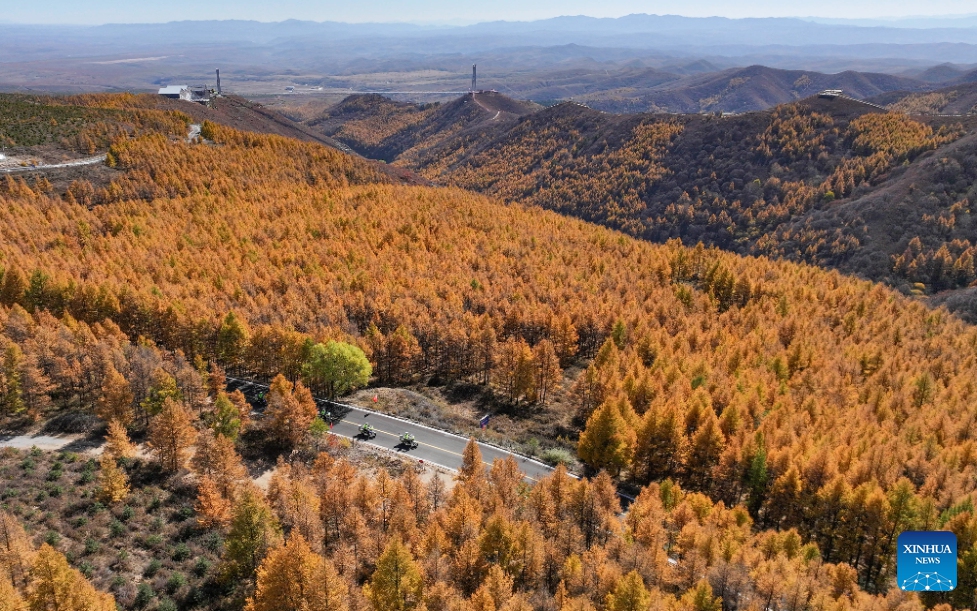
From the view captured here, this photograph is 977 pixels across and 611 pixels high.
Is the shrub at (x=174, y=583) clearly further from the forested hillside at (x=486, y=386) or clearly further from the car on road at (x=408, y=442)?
the car on road at (x=408, y=442)

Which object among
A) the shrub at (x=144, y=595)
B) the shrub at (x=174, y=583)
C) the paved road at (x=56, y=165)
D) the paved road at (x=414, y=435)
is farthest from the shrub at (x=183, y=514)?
the paved road at (x=56, y=165)

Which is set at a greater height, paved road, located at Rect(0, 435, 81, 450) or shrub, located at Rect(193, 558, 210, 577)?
paved road, located at Rect(0, 435, 81, 450)

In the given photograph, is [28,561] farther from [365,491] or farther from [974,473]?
[974,473]

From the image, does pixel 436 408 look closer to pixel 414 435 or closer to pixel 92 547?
pixel 414 435

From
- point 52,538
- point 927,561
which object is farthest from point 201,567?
point 927,561

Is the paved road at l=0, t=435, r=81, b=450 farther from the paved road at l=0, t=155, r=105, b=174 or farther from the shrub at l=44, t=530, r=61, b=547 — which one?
the paved road at l=0, t=155, r=105, b=174

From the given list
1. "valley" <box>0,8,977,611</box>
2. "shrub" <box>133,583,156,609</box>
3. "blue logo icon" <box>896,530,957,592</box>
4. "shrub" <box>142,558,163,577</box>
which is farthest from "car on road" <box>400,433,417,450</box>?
"blue logo icon" <box>896,530,957,592</box>
